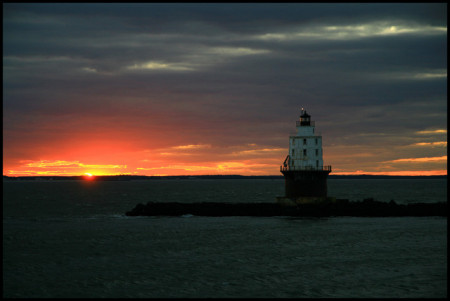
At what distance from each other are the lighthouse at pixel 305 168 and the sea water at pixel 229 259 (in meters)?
5.50

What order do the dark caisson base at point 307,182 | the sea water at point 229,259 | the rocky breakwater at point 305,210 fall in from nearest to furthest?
1. the sea water at point 229,259
2. the dark caisson base at point 307,182
3. the rocky breakwater at point 305,210

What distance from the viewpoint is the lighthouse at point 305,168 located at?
64875 millimetres

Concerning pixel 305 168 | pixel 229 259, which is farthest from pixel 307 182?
pixel 229 259

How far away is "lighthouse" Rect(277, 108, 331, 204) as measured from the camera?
A: 213 feet

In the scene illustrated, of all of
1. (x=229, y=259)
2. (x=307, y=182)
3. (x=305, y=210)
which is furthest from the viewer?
(x=307, y=182)

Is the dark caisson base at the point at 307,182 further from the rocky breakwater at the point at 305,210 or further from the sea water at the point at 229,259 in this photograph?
the sea water at the point at 229,259

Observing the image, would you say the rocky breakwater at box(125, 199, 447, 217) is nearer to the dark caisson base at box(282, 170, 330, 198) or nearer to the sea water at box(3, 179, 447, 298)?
the dark caisson base at box(282, 170, 330, 198)

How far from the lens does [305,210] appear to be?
64312 mm

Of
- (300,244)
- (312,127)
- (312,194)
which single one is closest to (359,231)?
(300,244)

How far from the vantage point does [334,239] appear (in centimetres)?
4647

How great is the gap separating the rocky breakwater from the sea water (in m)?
4.94

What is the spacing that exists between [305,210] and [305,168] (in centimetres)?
444

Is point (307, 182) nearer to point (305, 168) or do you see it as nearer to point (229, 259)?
point (305, 168)

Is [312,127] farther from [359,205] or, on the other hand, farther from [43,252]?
[43,252]
